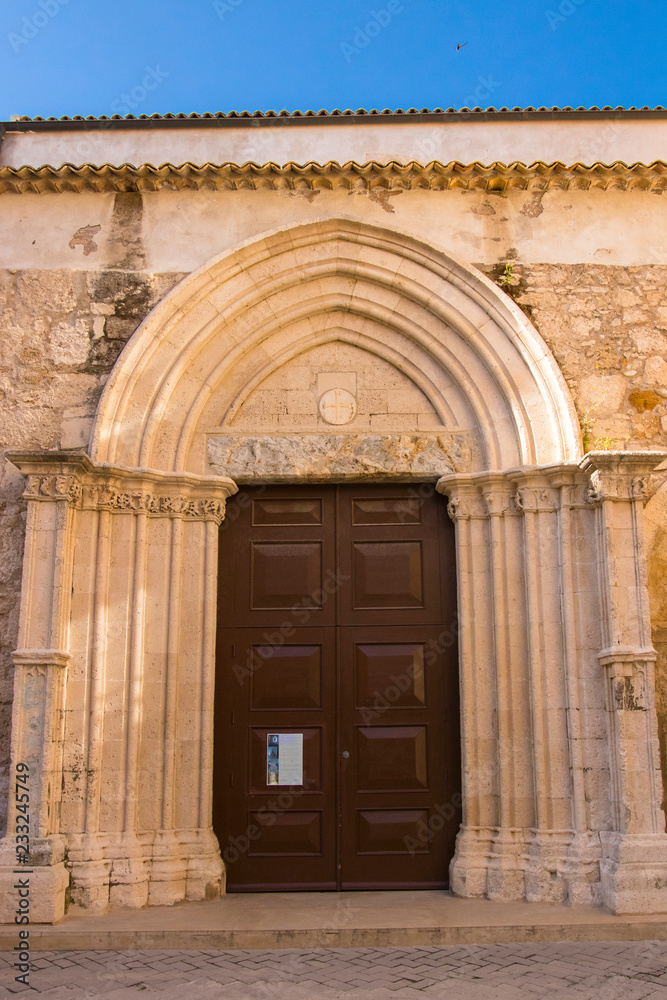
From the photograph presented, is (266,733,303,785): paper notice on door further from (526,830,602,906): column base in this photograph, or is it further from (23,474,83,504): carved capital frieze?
(23,474,83,504): carved capital frieze

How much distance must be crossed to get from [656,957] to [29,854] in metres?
3.68

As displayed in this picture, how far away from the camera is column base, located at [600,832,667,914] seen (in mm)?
5504

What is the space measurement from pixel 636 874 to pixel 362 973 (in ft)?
6.18

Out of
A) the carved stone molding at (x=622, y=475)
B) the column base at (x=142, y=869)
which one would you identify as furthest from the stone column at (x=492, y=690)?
the column base at (x=142, y=869)

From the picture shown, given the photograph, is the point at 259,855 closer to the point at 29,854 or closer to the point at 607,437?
the point at 29,854

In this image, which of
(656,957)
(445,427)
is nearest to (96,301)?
(445,427)

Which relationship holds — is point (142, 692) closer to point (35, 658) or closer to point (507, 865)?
point (35, 658)

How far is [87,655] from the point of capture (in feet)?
20.4

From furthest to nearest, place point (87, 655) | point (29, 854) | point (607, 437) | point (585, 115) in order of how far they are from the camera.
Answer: point (585, 115) < point (607, 437) < point (87, 655) < point (29, 854)

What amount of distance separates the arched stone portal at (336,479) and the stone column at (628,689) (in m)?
0.01

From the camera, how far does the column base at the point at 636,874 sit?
18.1 ft

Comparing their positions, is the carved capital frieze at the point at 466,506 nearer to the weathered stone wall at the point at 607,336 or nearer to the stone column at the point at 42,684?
the weathered stone wall at the point at 607,336

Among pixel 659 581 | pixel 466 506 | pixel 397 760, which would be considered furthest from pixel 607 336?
pixel 397 760

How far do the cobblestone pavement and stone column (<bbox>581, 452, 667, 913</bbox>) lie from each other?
0.45 meters
